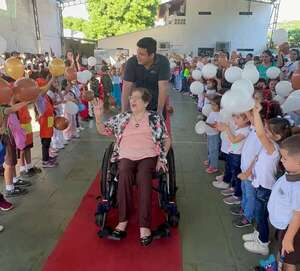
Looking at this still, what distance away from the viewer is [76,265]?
2160mm

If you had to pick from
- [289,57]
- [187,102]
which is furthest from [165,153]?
[187,102]

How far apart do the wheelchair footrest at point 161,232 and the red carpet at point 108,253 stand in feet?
0.12

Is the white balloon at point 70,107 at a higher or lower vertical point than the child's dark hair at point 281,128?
lower

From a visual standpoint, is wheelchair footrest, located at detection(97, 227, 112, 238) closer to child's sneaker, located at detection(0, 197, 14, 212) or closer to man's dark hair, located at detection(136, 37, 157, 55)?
child's sneaker, located at detection(0, 197, 14, 212)

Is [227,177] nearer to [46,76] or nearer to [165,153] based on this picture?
[165,153]

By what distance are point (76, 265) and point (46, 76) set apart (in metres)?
2.47

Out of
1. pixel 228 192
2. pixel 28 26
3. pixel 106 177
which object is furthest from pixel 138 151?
pixel 28 26

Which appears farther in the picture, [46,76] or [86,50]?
[86,50]

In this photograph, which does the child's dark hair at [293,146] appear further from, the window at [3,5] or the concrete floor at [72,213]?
the window at [3,5]

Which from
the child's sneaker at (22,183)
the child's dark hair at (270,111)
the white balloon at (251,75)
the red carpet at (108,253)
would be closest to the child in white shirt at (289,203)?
the red carpet at (108,253)

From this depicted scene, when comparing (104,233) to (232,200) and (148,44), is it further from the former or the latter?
(148,44)

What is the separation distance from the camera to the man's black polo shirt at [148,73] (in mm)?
2941

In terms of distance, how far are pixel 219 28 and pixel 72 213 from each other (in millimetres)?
20085

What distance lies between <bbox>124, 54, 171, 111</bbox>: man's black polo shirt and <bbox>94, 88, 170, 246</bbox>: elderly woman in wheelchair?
1.36ft
